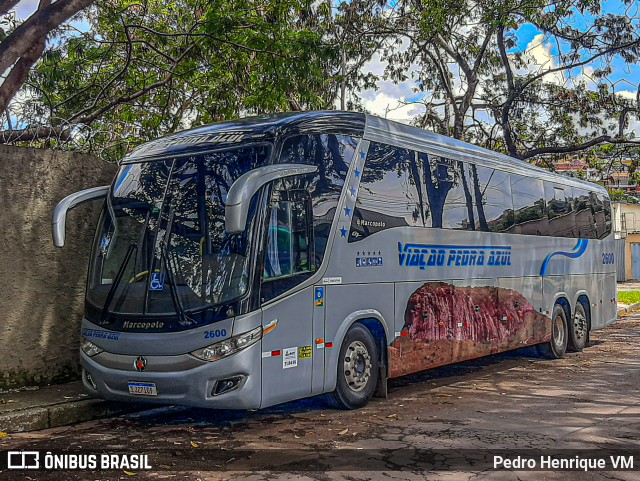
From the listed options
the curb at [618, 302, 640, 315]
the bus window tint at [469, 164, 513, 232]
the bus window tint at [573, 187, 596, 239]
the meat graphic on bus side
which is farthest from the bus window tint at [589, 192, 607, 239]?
the curb at [618, 302, 640, 315]

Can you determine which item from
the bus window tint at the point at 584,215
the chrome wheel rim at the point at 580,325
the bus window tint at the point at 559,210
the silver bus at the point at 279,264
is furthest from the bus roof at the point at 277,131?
the chrome wheel rim at the point at 580,325

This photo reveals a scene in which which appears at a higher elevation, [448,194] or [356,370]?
[448,194]

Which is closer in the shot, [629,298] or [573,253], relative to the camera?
[573,253]

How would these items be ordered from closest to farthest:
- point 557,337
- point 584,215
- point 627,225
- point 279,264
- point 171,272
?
point 171,272 < point 279,264 < point 557,337 < point 584,215 < point 627,225

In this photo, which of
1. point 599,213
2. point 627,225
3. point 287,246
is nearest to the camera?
point 287,246

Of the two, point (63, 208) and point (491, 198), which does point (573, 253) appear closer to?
point (491, 198)

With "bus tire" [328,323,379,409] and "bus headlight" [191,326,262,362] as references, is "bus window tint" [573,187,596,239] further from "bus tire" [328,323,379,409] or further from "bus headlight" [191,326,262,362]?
"bus headlight" [191,326,262,362]

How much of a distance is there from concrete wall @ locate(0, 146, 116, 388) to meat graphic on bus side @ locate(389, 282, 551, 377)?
412 cm

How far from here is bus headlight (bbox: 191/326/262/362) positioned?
704cm

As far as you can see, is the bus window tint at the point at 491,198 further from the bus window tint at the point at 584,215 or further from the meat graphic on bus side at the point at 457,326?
the bus window tint at the point at 584,215

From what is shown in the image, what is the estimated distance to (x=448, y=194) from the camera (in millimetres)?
10383

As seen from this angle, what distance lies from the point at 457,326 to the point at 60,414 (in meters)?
5.30

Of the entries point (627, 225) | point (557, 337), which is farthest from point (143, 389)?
point (627, 225)

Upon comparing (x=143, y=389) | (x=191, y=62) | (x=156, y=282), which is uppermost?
(x=191, y=62)
